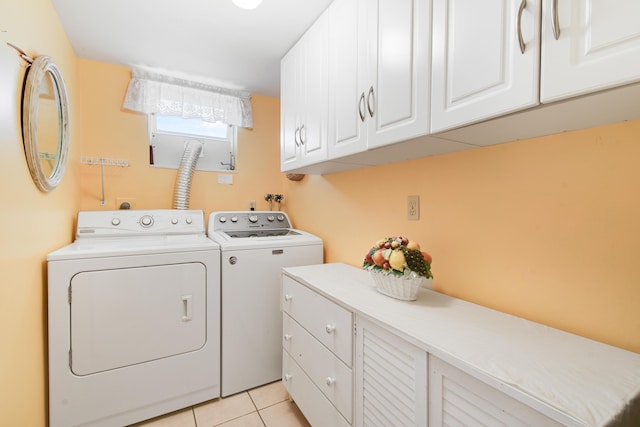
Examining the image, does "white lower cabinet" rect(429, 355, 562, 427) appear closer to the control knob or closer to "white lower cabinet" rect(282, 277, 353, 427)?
"white lower cabinet" rect(282, 277, 353, 427)

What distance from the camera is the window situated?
2.46 metres

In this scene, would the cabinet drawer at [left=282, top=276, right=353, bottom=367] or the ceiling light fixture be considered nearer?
the cabinet drawer at [left=282, top=276, right=353, bottom=367]

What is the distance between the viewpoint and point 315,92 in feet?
5.51

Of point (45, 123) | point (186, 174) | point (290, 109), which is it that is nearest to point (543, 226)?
point (290, 109)

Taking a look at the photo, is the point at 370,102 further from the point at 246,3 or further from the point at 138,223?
the point at 138,223

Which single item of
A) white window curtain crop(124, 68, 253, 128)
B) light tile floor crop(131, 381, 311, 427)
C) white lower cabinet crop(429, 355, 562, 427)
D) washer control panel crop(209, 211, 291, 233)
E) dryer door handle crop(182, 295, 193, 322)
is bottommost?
light tile floor crop(131, 381, 311, 427)

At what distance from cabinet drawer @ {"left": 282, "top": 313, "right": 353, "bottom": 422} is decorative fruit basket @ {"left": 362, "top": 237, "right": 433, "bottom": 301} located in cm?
39

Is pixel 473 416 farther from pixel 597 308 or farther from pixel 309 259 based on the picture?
pixel 309 259

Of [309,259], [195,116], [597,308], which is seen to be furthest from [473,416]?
[195,116]

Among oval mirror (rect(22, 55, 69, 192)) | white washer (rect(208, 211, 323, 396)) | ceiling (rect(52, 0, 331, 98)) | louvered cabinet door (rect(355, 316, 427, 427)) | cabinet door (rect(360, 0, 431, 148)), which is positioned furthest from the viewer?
white washer (rect(208, 211, 323, 396))

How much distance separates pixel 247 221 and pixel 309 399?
1.49m

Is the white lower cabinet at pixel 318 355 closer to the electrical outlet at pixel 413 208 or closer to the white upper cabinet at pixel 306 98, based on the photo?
the electrical outlet at pixel 413 208

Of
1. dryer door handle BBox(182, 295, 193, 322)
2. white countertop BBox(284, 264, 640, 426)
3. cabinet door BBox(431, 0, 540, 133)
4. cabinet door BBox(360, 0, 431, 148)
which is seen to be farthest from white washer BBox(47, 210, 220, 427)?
cabinet door BBox(431, 0, 540, 133)

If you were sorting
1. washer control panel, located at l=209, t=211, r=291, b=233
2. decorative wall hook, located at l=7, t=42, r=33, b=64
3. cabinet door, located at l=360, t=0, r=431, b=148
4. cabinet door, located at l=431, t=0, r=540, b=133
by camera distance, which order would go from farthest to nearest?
washer control panel, located at l=209, t=211, r=291, b=233 → decorative wall hook, located at l=7, t=42, r=33, b=64 → cabinet door, located at l=360, t=0, r=431, b=148 → cabinet door, located at l=431, t=0, r=540, b=133
